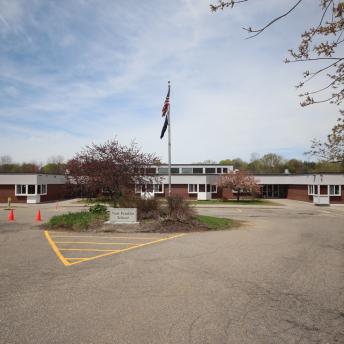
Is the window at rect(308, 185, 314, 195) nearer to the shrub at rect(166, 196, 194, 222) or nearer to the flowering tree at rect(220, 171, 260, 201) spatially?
the flowering tree at rect(220, 171, 260, 201)

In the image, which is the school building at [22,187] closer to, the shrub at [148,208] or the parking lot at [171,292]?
the shrub at [148,208]

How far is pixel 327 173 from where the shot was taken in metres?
39.5

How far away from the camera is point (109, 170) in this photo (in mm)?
19391

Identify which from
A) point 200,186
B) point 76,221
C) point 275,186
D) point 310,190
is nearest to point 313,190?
point 310,190

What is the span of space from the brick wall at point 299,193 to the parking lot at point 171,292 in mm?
32517

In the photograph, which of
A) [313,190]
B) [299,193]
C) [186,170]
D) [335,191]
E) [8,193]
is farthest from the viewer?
[186,170]

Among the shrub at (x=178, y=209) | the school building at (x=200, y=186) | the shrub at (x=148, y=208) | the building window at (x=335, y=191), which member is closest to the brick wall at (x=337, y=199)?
the school building at (x=200, y=186)

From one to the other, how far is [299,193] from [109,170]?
3404cm

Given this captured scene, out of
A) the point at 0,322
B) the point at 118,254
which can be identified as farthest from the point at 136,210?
the point at 0,322

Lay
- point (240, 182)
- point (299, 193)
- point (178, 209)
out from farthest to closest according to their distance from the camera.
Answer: point (299, 193) < point (240, 182) < point (178, 209)

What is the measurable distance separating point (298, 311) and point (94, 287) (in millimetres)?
4165

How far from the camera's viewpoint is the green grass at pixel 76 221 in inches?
674

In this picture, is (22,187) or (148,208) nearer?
(148,208)

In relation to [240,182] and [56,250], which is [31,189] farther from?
[56,250]
